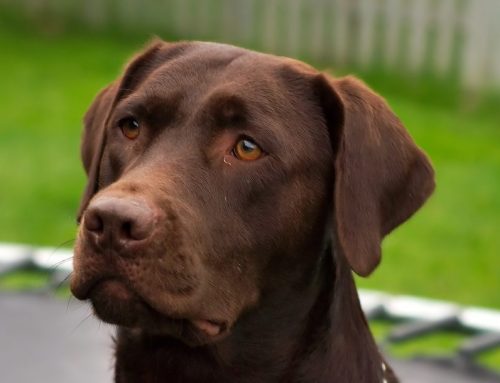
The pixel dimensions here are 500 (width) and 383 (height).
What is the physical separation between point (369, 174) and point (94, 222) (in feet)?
2.69

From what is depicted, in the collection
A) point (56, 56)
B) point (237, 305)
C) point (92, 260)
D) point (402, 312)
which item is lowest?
point (56, 56)

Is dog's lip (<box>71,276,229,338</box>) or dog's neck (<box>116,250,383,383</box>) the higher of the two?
dog's lip (<box>71,276,229,338</box>)

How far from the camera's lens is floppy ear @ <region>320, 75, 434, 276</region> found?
3.02 m

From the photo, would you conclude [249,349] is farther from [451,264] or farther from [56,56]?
[56,56]

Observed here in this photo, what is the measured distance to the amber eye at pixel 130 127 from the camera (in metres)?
3.13

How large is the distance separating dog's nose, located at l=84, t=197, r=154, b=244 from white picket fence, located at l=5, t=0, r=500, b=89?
7.80 meters

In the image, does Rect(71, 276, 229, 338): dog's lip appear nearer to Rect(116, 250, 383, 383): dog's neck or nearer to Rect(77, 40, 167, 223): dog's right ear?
Rect(116, 250, 383, 383): dog's neck

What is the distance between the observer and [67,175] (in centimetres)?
809

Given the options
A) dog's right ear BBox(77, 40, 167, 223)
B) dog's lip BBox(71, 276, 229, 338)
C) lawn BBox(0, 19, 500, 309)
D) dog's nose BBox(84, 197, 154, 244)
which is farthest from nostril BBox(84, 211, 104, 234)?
lawn BBox(0, 19, 500, 309)

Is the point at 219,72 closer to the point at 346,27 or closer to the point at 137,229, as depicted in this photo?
the point at 137,229

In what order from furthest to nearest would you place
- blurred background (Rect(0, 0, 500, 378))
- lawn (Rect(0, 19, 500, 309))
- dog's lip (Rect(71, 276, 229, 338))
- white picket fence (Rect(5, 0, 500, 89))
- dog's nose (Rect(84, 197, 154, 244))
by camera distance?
white picket fence (Rect(5, 0, 500, 89)) → blurred background (Rect(0, 0, 500, 378)) → lawn (Rect(0, 19, 500, 309)) → dog's lip (Rect(71, 276, 229, 338)) → dog's nose (Rect(84, 197, 154, 244))

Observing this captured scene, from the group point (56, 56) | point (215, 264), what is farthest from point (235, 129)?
point (56, 56)

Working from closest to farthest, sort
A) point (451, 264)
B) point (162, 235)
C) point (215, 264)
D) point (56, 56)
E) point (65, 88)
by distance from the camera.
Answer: point (162, 235) → point (215, 264) → point (451, 264) → point (65, 88) → point (56, 56)

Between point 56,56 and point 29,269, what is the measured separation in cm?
616
